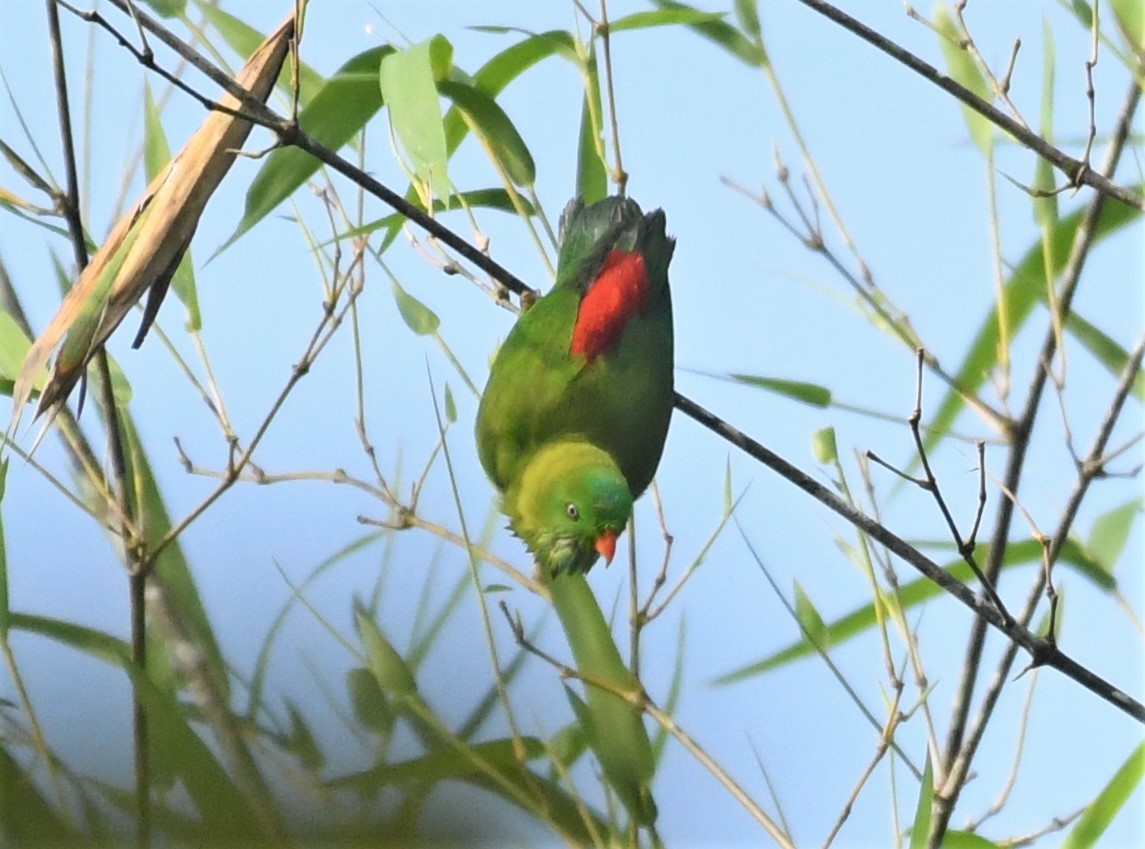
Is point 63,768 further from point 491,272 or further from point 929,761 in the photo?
point 929,761

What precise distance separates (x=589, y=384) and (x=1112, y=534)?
401mm

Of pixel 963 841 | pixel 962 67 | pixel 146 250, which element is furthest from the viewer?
pixel 962 67

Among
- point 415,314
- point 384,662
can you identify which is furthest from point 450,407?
point 384,662

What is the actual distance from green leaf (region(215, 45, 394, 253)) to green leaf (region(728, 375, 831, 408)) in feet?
0.99

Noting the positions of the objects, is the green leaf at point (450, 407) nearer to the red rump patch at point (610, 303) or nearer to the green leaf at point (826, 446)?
the red rump patch at point (610, 303)

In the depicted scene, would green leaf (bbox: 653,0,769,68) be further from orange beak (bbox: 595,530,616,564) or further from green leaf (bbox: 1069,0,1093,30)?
orange beak (bbox: 595,530,616,564)

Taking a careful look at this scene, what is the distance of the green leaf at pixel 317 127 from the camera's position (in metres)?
0.73

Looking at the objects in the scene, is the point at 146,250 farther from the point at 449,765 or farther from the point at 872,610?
the point at 872,610

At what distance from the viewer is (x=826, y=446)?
819mm

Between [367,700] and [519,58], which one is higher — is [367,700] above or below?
below

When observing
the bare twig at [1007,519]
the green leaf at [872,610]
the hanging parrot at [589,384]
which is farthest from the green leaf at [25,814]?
the bare twig at [1007,519]

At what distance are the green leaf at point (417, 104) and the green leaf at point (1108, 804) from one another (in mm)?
599

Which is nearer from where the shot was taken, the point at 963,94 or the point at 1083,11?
the point at 963,94

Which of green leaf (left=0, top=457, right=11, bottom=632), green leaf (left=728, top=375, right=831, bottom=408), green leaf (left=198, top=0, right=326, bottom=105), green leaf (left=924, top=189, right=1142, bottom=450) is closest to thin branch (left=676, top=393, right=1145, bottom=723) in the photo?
green leaf (left=728, top=375, right=831, bottom=408)
